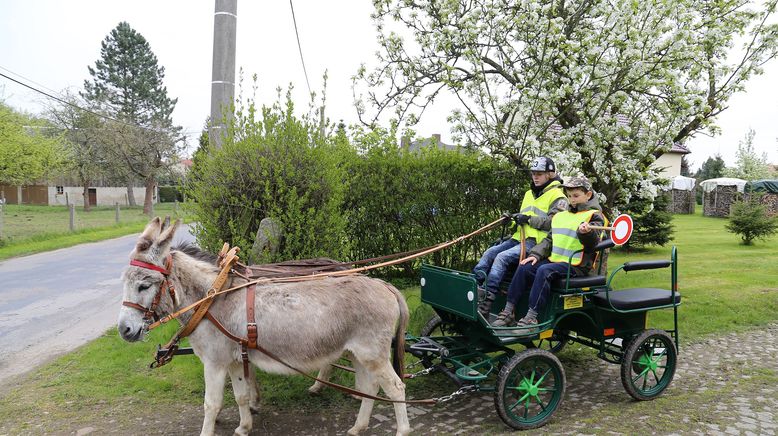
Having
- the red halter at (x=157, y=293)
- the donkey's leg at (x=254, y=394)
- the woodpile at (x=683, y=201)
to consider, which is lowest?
the donkey's leg at (x=254, y=394)

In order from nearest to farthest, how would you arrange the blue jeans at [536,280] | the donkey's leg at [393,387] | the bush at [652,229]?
the donkey's leg at [393,387] < the blue jeans at [536,280] < the bush at [652,229]

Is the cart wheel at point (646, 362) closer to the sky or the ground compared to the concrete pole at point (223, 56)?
closer to the ground

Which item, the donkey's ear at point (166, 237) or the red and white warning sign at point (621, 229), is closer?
the donkey's ear at point (166, 237)

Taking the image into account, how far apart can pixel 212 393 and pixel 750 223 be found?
19923 mm

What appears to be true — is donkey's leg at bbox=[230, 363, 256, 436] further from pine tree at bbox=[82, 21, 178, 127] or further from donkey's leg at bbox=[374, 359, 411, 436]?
pine tree at bbox=[82, 21, 178, 127]

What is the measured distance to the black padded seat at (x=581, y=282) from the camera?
191 inches

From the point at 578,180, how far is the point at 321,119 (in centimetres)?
324

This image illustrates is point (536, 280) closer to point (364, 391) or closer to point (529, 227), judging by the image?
point (529, 227)

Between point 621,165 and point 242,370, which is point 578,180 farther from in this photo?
point 242,370

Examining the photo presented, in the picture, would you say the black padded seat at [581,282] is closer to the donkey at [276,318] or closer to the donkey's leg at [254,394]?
the donkey at [276,318]

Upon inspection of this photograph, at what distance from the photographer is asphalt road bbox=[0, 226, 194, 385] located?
695 centimetres

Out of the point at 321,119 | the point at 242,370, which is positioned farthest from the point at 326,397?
the point at 321,119

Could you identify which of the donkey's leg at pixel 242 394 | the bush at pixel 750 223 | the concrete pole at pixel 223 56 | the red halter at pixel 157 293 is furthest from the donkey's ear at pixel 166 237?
the bush at pixel 750 223

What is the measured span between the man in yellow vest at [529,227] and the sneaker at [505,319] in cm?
26
